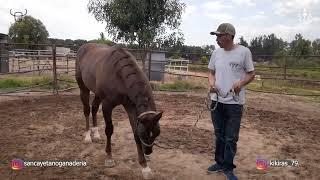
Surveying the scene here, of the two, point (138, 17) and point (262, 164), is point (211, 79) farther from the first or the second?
point (138, 17)

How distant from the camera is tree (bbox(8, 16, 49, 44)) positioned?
1063 inches

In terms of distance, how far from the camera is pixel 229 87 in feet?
12.4

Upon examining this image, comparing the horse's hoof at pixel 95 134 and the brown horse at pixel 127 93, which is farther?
the horse's hoof at pixel 95 134

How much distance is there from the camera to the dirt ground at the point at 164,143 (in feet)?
13.5

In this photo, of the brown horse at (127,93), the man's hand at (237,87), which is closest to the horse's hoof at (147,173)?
the brown horse at (127,93)

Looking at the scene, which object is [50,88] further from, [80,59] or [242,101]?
[242,101]

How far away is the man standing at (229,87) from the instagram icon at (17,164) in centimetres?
233

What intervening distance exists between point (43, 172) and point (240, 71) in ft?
8.04

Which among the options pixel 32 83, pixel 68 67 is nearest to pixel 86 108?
pixel 32 83

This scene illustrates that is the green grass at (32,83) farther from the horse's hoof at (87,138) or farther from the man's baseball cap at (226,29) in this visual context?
the man's baseball cap at (226,29)

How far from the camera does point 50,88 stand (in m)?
11.1

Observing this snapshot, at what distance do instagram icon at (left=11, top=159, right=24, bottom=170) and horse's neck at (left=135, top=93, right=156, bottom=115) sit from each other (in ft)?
5.38

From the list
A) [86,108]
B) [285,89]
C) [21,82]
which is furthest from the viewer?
[285,89]

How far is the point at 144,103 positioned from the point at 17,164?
5.89 ft
